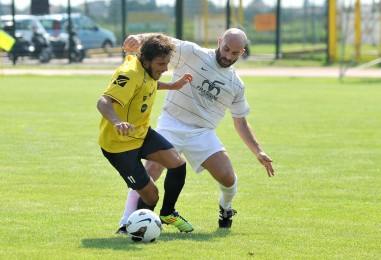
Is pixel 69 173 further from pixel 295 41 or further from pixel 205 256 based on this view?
pixel 295 41

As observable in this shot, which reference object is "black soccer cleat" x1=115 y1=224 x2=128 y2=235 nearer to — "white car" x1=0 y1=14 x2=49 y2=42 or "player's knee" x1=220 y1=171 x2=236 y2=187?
"player's knee" x1=220 y1=171 x2=236 y2=187

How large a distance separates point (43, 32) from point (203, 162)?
32.7 meters

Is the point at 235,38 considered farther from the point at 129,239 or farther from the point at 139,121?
the point at 129,239

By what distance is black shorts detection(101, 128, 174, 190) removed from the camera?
7.57 meters

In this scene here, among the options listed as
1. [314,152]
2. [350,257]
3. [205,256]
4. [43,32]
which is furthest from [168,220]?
[43,32]

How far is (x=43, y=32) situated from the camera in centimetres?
4012

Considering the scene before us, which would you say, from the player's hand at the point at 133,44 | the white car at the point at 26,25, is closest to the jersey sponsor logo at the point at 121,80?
the player's hand at the point at 133,44

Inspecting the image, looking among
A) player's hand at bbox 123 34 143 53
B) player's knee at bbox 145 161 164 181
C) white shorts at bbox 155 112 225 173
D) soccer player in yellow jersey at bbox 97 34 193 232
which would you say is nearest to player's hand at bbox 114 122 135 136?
soccer player in yellow jersey at bbox 97 34 193 232

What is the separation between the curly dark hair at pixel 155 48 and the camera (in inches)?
290

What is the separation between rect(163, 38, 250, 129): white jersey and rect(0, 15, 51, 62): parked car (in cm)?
2970

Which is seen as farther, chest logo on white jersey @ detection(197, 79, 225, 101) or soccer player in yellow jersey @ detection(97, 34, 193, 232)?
chest logo on white jersey @ detection(197, 79, 225, 101)

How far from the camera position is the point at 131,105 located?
7.48 m

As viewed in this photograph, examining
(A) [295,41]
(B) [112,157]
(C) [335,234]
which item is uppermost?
(B) [112,157]

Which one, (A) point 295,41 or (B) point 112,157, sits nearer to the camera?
(B) point 112,157
